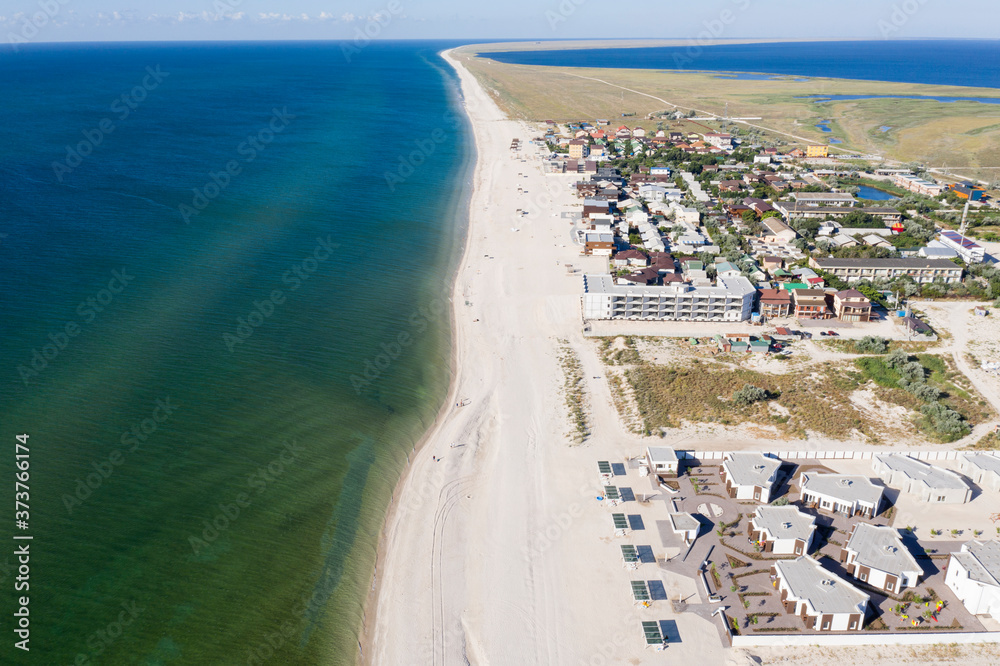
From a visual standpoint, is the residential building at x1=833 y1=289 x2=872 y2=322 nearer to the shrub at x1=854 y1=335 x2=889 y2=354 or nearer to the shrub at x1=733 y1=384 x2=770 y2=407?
the shrub at x1=854 y1=335 x2=889 y2=354

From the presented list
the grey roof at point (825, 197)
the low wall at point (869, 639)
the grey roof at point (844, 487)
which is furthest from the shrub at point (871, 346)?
the grey roof at point (825, 197)

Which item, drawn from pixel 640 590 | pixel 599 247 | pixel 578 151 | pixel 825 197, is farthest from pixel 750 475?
pixel 578 151

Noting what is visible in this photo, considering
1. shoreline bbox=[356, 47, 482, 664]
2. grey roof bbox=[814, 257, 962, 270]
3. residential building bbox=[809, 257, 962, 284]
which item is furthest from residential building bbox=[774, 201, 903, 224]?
shoreline bbox=[356, 47, 482, 664]

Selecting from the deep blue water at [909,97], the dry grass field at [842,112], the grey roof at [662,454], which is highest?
the deep blue water at [909,97]

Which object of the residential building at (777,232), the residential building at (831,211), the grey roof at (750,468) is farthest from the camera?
the residential building at (831,211)

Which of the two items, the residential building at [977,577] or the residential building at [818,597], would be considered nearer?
the residential building at [818,597]

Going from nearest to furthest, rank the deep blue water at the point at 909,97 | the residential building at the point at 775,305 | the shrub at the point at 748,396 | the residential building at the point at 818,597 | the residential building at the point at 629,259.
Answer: the residential building at the point at 818,597 < the shrub at the point at 748,396 < the residential building at the point at 775,305 < the residential building at the point at 629,259 < the deep blue water at the point at 909,97

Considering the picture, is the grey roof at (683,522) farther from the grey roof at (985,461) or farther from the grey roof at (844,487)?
the grey roof at (985,461)
